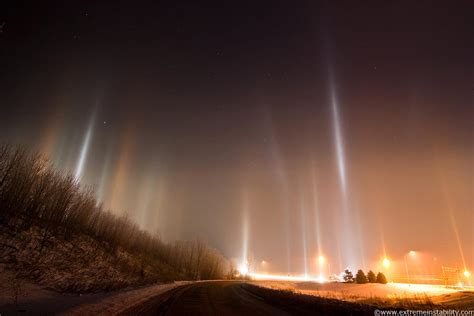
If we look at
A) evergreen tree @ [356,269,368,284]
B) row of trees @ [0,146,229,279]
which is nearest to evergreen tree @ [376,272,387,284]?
evergreen tree @ [356,269,368,284]

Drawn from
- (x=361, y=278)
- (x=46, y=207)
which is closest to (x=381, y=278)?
(x=361, y=278)

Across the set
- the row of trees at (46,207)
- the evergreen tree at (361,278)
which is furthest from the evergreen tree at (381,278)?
the row of trees at (46,207)

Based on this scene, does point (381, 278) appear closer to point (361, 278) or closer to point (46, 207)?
point (361, 278)

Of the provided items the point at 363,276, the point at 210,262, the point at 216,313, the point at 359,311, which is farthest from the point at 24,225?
the point at 210,262

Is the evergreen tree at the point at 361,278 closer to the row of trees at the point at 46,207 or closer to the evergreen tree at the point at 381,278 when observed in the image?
the evergreen tree at the point at 381,278

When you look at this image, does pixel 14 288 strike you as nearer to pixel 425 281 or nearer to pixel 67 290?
pixel 67 290

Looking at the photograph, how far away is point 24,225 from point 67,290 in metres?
9.89

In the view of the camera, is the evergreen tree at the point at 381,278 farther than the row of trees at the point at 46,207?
Yes

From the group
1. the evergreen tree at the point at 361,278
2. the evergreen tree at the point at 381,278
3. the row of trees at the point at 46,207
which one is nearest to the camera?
the row of trees at the point at 46,207

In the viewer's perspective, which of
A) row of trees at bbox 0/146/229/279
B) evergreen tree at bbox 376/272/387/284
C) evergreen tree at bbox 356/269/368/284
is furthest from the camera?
evergreen tree at bbox 356/269/368/284

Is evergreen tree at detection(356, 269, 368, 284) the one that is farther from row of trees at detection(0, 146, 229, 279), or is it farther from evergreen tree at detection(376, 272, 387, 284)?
row of trees at detection(0, 146, 229, 279)

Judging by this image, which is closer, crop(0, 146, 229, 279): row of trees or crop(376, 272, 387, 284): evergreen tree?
crop(0, 146, 229, 279): row of trees

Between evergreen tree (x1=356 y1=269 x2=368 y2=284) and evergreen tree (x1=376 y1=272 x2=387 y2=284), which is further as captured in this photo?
evergreen tree (x1=356 y1=269 x2=368 y2=284)

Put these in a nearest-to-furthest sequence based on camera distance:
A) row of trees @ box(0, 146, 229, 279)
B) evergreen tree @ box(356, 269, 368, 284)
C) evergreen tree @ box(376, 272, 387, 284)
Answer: row of trees @ box(0, 146, 229, 279) → evergreen tree @ box(376, 272, 387, 284) → evergreen tree @ box(356, 269, 368, 284)
